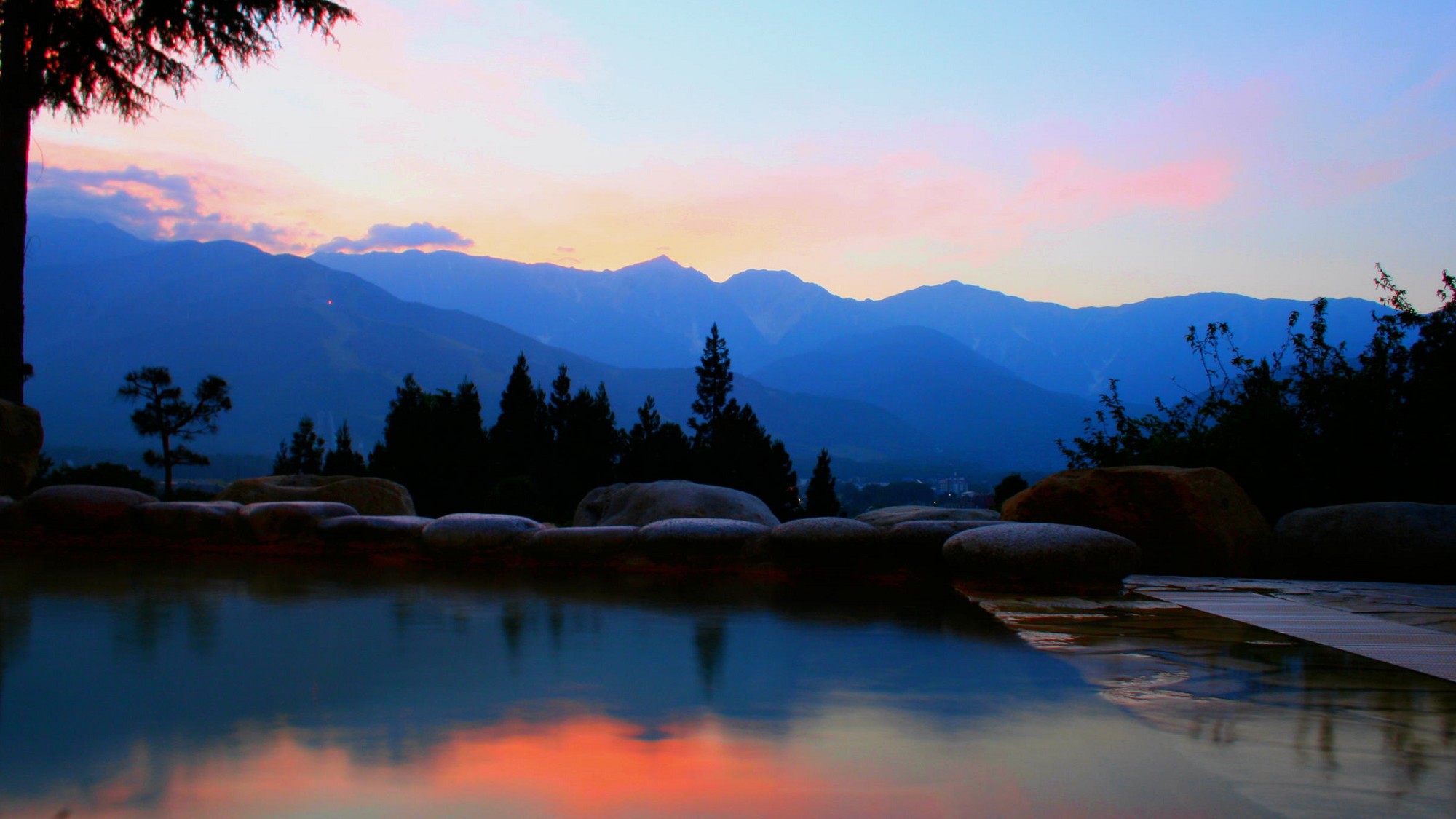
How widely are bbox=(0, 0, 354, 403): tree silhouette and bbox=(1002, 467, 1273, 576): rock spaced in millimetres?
10162

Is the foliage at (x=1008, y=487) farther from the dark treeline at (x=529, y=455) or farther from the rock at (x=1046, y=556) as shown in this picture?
the dark treeline at (x=529, y=455)

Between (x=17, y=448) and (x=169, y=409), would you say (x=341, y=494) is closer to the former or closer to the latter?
(x=17, y=448)

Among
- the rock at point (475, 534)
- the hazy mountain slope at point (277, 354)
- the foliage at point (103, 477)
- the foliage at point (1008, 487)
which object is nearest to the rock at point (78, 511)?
the rock at point (475, 534)

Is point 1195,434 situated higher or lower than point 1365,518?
higher

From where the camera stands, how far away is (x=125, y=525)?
8055mm

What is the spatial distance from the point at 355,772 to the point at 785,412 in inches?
5790

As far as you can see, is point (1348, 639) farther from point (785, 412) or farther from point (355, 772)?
point (785, 412)

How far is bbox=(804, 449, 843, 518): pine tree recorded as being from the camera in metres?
29.9

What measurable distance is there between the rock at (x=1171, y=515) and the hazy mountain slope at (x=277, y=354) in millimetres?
122703

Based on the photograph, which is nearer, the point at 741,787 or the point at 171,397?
the point at 741,787

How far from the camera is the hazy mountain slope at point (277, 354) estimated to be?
131000 mm

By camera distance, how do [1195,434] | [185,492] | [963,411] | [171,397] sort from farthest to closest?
1. [963,411]
2. [171,397]
3. [185,492]
4. [1195,434]

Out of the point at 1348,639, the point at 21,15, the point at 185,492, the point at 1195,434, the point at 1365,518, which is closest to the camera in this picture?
the point at 1348,639

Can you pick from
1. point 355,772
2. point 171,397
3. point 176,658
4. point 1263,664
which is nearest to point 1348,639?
point 1263,664
